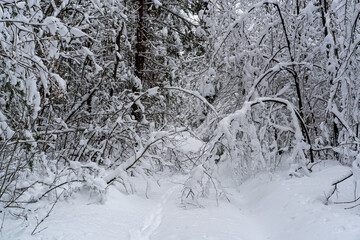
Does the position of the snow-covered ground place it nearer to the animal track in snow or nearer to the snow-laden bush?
the animal track in snow

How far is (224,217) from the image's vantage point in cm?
515

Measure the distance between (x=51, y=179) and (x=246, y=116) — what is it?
4.16m

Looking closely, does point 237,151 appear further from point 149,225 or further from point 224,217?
point 149,225

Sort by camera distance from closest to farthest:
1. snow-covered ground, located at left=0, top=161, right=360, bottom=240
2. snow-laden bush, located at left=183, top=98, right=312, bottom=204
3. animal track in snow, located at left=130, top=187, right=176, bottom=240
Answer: snow-covered ground, located at left=0, top=161, right=360, bottom=240, animal track in snow, located at left=130, top=187, right=176, bottom=240, snow-laden bush, located at left=183, top=98, right=312, bottom=204

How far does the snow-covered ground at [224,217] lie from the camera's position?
3.82 metres

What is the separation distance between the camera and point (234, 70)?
8.02 metres

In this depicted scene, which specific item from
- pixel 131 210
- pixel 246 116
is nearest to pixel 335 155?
pixel 246 116

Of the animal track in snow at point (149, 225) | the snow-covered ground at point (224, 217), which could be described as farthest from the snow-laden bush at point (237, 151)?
the animal track in snow at point (149, 225)

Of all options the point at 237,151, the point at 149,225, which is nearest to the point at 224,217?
the point at 149,225

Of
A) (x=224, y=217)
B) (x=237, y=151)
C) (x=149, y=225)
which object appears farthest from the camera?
(x=237, y=151)

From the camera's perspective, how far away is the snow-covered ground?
382 centimetres

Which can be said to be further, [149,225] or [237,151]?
[237,151]

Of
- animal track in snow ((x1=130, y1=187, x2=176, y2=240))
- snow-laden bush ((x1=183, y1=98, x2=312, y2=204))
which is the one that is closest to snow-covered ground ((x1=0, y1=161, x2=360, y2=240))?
animal track in snow ((x1=130, y1=187, x2=176, y2=240))

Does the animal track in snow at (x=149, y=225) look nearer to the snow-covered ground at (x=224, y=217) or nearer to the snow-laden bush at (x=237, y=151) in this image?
the snow-covered ground at (x=224, y=217)
